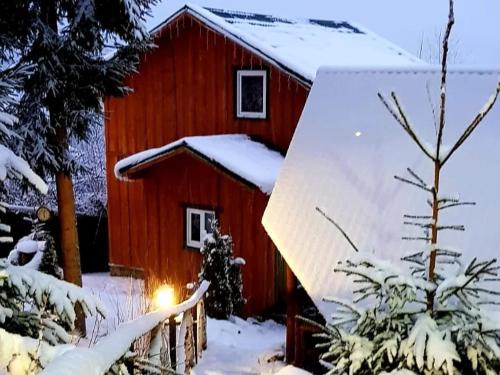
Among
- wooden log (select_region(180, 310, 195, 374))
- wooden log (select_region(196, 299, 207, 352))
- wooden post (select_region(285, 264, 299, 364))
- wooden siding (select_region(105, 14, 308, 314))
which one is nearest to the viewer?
wooden log (select_region(180, 310, 195, 374))

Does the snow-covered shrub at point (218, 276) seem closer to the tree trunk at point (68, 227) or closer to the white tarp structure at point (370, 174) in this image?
the tree trunk at point (68, 227)

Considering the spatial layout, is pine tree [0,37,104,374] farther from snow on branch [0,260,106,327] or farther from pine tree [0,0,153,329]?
pine tree [0,0,153,329]

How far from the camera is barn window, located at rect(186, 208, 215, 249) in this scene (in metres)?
13.0

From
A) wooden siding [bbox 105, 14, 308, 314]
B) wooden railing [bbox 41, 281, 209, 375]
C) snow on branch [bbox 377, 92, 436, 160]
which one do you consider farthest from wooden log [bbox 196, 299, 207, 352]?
snow on branch [bbox 377, 92, 436, 160]

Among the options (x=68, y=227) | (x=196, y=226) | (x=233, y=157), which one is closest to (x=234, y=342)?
(x=68, y=227)

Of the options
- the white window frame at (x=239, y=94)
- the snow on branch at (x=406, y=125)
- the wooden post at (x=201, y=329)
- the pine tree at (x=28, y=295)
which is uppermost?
the white window frame at (x=239, y=94)

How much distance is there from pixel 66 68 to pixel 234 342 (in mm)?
4853

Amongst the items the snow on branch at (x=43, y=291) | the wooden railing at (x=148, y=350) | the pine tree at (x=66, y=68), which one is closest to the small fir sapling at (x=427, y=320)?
the wooden railing at (x=148, y=350)

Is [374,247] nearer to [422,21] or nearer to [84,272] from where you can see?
[84,272]

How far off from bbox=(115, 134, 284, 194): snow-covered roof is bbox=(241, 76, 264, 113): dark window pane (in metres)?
0.64

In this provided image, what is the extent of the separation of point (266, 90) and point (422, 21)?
41.6 m

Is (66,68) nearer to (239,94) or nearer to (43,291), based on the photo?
(239,94)

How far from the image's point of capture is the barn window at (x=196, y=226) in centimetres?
1301

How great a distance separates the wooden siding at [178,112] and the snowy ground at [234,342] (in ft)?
5.71
